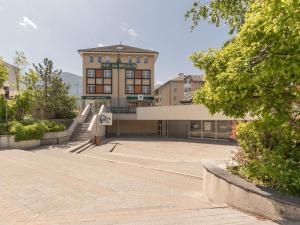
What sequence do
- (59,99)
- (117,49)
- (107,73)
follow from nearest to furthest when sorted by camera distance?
1. (59,99)
2. (107,73)
3. (117,49)

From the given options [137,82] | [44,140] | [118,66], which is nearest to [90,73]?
[118,66]

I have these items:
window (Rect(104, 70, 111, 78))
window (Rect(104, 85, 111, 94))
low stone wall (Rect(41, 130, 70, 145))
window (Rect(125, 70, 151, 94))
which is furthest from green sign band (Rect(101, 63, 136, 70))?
low stone wall (Rect(41, 130, 70, 145))

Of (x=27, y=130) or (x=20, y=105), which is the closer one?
(x=27, y=130)

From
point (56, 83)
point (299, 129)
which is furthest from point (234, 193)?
point (56, 83)

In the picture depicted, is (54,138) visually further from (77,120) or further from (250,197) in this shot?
(250,197)

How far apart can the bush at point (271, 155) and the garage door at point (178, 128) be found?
23.4 m

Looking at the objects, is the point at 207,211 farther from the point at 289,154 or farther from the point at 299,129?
the point at 299,129

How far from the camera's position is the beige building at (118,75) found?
38.4 m

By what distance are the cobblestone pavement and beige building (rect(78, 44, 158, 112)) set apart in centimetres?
2704

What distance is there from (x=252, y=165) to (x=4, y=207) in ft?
19.7

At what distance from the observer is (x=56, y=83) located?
29672 millimetres

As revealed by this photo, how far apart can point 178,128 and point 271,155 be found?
1026 inches

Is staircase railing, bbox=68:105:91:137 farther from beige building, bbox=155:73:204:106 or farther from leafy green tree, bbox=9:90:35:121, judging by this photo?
beige building, bbox=155:73:204:106

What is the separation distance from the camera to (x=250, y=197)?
5199mm
